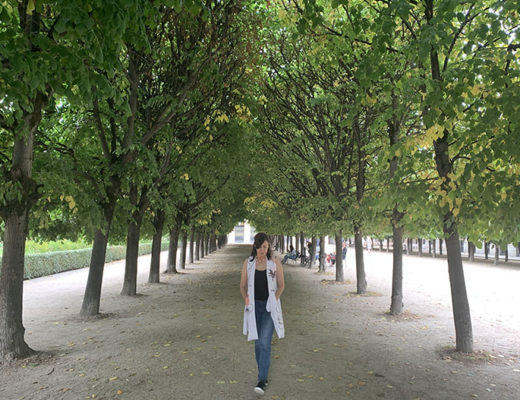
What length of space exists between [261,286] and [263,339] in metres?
0.63

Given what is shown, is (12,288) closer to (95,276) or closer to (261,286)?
(95,276)

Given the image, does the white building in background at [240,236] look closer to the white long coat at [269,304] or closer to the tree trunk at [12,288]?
the tree trunk at [12,288]

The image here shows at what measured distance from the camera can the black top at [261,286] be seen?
4.89 m

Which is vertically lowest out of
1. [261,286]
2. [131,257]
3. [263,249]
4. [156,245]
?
[131,257]

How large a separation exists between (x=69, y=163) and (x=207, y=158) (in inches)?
254

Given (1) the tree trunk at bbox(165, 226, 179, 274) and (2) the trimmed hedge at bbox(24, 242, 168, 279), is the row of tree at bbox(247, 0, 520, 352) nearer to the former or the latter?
(1) the tree trunk at bbox(165, 226, 179, 274)

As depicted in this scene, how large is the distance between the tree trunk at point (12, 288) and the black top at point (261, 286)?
3.70 meters

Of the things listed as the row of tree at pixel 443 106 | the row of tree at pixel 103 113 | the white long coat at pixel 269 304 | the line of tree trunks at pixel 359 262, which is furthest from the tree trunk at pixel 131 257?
the white long coat at pixel 269 304

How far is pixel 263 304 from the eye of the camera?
193 inches

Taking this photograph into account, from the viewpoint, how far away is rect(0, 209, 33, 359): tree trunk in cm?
590

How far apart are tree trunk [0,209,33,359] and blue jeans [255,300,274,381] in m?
3.71

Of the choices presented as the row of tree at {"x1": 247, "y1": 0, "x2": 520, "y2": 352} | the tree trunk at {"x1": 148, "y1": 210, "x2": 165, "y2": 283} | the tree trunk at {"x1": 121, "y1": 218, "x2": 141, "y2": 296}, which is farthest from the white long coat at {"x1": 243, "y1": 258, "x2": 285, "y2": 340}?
the tree trunk at {"x1": 148, "y1": 210, "x2": 165, "y2": 283}

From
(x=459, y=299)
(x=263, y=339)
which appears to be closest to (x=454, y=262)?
(x=459, y=299)

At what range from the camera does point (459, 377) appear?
217 inches
